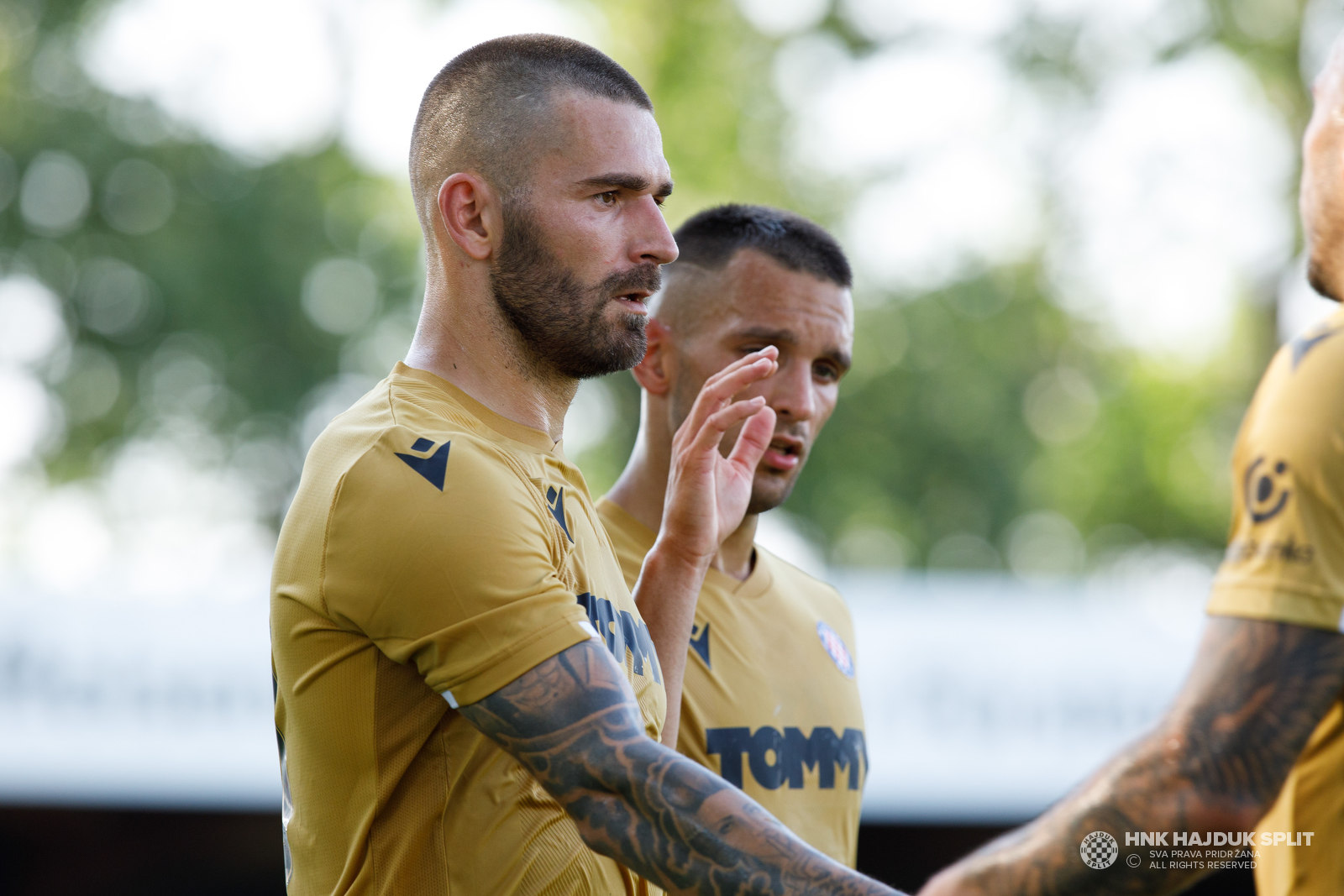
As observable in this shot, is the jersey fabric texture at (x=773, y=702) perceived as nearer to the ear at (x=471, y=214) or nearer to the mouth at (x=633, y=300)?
the mouth at (x=633, y=300)

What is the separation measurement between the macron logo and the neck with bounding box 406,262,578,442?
12.9 inches

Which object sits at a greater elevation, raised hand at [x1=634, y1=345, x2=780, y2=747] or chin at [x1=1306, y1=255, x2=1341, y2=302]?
chin at [x1=1306, y1=255, x2=1341, y2=302]

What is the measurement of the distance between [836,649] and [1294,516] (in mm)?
1902

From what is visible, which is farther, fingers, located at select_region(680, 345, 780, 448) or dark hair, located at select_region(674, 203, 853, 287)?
dark hair, located at select_region(674, 203, 853, 287)

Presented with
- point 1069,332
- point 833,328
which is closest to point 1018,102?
point 1069,332

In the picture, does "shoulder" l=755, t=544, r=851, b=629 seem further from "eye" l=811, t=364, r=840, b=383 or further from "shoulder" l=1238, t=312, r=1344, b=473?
"shoulder" l=1238, t=312, r=1344, b=473

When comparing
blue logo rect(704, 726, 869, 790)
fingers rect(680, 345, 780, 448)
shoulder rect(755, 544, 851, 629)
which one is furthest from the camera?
shoulder rect(755, 544, 851, 629)

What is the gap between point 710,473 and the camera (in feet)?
9.87

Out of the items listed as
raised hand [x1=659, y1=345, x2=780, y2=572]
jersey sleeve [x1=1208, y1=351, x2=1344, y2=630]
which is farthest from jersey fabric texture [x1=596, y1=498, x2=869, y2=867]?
jersey sleeve [x1=1208, y1=351, x2=1344, y2=630]

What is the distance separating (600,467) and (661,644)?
1535 centimetres

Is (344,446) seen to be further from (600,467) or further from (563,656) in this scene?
(600,467)

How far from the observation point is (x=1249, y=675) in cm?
191

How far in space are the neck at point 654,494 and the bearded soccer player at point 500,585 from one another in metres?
0.92

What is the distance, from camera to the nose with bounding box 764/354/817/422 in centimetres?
356
